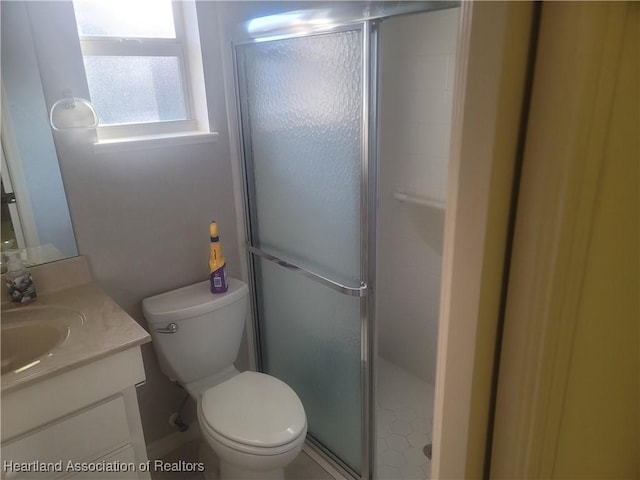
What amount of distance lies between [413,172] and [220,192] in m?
0.88

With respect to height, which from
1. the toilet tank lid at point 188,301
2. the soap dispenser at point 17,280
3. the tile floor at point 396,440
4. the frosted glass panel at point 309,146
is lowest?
the tile floor at point 396,440

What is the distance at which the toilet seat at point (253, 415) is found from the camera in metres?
1.45

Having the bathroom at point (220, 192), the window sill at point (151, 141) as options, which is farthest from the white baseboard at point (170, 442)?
the window sill at point (151, 141)

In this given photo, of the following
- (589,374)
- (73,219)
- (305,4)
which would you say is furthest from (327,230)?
(589,374)

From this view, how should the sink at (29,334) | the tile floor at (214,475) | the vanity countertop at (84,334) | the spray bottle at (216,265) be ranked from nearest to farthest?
the vanity countertop at (84,334), the sink at (29,334), the spray bottle at (216,265), the tile floor at (214,475)

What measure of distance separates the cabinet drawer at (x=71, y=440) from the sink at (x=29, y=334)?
0.71ft

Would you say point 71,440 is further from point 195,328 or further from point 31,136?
point 31,136

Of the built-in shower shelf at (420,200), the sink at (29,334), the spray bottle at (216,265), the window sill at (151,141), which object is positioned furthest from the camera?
the built-in shower shelf at (420,200)

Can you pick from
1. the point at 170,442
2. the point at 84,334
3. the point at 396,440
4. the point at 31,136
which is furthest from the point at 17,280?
the point at 396,440

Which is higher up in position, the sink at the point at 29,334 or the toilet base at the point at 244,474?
the sink at the point at 29,334

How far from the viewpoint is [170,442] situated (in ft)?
6.48

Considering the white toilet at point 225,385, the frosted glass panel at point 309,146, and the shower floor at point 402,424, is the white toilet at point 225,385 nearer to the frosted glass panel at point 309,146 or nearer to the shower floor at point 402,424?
the frosted glass panel at point 309,146

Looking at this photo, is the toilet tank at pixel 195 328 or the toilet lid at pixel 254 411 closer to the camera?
the toilet lid at pixel 254 411

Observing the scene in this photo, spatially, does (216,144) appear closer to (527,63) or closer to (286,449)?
(286,449)
